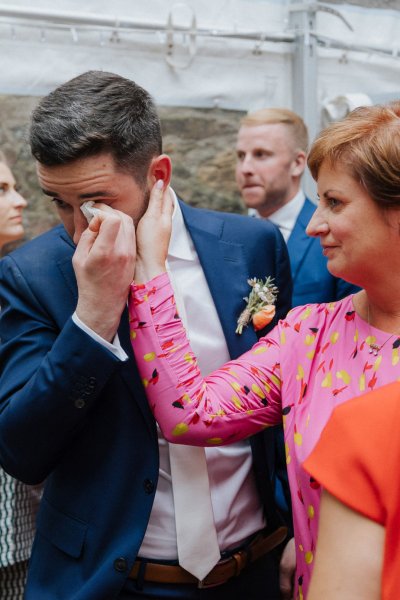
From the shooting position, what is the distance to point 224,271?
222 centimetres

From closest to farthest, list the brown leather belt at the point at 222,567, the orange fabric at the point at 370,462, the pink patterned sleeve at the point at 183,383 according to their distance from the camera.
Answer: the orange fabric at the point at 370,462
the pink patterned sleeve at the point at 183,383
the brown leather belt at the point at 222,567

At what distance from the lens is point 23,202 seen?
133 inches

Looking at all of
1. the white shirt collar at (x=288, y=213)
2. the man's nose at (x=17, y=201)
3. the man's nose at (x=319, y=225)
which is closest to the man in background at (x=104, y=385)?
the man's nose at (x=319, y=225)

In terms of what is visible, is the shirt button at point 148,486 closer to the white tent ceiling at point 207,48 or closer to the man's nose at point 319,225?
the man's nose at point 319,225

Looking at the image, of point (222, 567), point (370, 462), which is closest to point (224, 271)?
point (222, 567)

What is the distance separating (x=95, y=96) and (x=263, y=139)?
8.07 ft

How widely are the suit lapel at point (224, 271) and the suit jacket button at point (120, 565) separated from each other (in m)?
0.57

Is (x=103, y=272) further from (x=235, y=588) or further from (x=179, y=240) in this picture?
(x=235, y=588)

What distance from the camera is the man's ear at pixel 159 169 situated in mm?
2055

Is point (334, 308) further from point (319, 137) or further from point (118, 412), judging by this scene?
point (118, 412)

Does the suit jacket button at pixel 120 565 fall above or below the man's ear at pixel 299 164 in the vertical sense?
below

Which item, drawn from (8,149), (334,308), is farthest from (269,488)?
(8,149)

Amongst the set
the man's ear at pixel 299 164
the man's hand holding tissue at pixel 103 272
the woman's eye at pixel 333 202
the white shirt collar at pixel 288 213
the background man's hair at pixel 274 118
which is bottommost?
the white shirt collar at pixel 288 213

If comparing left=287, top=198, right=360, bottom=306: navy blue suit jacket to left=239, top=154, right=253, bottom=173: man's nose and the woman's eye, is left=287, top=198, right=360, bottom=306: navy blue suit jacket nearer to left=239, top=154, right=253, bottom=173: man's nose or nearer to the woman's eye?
left=239, top=154, right=253, bottom=173: man's nose
